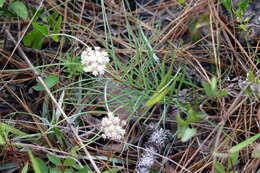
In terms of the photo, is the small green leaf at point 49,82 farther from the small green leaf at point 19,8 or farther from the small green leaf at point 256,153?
the small green leaf at point 256,153

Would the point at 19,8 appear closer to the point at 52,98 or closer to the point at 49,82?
the point at 49,82

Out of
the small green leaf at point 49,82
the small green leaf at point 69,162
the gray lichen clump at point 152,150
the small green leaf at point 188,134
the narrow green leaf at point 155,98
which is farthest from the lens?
the small green leaf at point 49,82

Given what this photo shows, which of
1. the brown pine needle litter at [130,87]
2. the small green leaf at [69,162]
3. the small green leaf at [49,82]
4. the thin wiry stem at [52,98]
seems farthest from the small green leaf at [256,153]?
the small green leaf at [49,82]

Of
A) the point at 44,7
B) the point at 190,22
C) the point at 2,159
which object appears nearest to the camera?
the point at 2,159

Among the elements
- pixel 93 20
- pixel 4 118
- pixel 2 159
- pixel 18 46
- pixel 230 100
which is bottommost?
pixel 2 159

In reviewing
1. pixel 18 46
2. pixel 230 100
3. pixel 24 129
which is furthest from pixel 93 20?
pixel 230 100

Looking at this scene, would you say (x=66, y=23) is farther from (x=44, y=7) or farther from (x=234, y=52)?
(x=234, y=52)
